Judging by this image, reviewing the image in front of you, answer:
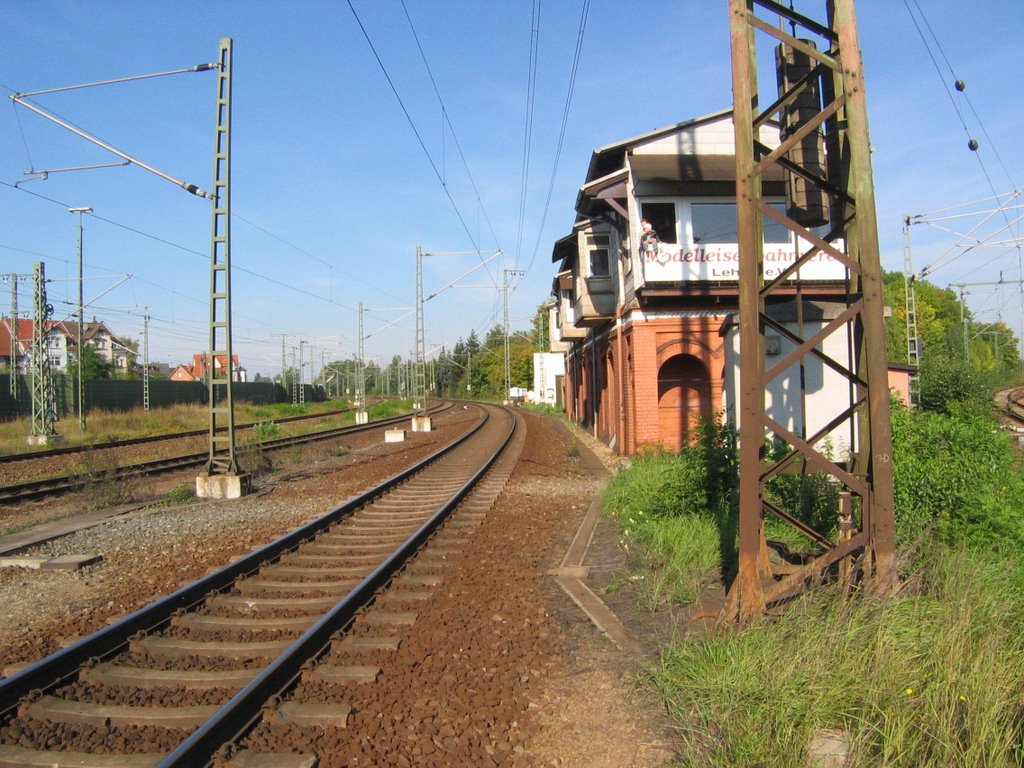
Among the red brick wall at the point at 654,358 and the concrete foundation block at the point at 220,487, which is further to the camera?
the red brick wall at the point at 654,358

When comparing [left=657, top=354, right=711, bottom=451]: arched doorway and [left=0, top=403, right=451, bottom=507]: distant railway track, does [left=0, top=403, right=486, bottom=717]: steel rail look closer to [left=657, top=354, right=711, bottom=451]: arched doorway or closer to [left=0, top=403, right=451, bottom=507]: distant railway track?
[left=0, top=403, right=451, bottom=507]: distant railway track

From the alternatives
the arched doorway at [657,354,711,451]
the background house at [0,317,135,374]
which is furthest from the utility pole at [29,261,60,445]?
the background house at [0,317,135,374]

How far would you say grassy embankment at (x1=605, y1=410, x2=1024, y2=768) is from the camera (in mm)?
3949

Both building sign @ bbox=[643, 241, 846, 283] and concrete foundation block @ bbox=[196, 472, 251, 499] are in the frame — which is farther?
building sign @ bbox=[643, 241, 846, 283]

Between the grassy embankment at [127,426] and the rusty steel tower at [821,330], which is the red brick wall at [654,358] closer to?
the rusty steel tower at [821,330]

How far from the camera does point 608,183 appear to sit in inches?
772

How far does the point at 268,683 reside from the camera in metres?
4.85

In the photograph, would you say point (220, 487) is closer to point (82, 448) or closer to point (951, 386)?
point (82, 448)

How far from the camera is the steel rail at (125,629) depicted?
4821mm

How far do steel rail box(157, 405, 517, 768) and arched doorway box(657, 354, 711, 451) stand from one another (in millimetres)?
13195

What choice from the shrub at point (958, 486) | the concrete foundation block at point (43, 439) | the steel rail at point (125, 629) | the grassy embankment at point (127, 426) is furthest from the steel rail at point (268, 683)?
the concrete foundation block at point (43, 439)

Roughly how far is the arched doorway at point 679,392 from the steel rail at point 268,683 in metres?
13.2

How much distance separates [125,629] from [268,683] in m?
1.68

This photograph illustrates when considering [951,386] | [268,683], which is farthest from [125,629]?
[951,386]
